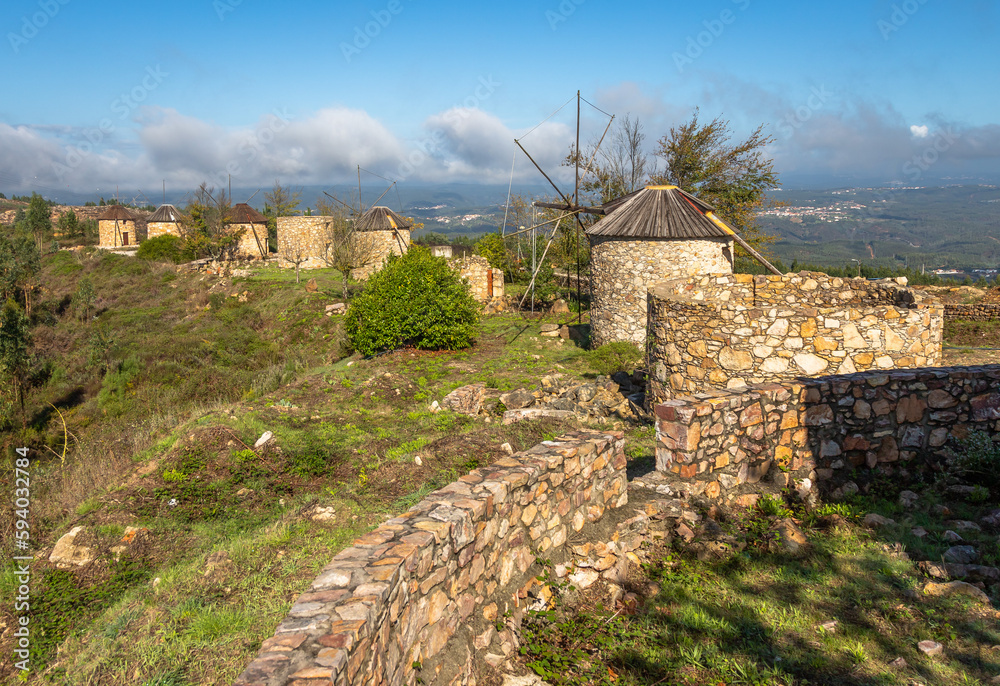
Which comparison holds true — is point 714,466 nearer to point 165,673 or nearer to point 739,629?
point 739,629

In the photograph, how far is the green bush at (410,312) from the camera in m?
15.5

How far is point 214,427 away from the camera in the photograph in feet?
27.7

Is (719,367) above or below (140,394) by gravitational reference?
above

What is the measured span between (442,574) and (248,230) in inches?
1629

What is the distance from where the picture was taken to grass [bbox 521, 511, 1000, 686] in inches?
132

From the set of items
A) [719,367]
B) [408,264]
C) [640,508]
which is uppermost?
[408,264]

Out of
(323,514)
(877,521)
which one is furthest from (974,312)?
(323,514)

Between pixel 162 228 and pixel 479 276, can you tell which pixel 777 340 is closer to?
pixel 479 276

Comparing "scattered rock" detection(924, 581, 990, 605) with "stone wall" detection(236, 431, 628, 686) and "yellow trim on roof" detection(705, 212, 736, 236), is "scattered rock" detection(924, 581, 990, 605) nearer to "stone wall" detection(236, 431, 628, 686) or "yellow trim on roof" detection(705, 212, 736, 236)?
"stone wall" detection(236, 431, 628, 686)

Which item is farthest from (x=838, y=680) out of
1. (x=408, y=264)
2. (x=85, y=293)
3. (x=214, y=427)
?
(x=85, y=293)

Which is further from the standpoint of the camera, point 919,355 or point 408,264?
point 408,264

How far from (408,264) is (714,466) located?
12294 mm

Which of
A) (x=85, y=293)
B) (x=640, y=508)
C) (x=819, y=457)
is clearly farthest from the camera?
(x=85, y=293)

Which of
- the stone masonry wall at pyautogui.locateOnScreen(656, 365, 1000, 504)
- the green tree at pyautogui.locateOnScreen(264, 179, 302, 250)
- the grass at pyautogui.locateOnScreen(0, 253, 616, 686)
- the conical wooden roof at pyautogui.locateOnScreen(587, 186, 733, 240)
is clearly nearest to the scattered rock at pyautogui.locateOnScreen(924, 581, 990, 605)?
the stone masonry wall at pyautogui.locateOnScreen(656, 365, 1000, 504)
